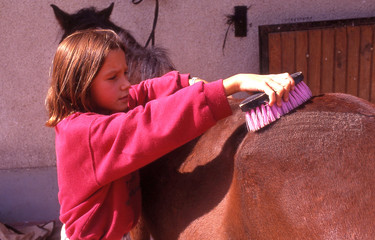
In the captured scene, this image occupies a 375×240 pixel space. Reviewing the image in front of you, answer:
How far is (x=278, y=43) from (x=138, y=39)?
1.20m

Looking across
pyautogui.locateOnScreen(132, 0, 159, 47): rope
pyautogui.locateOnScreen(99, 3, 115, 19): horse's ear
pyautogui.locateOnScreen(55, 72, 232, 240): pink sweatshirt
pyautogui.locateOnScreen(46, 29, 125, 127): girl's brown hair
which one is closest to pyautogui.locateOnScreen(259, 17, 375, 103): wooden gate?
pyautogui.locateOnScreen(132, 0, 159, 47): rope

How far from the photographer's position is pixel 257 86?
1.06 metres

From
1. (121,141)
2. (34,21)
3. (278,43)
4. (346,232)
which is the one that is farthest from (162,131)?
(34,21)

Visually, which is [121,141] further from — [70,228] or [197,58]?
[197,58]

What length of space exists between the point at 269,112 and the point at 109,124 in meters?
0.48

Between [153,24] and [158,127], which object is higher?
[153,24]

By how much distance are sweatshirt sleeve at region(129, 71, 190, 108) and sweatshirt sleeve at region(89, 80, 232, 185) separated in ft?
1.52

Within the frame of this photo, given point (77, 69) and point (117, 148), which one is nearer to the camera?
point (117, 148)

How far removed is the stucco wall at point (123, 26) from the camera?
3057 mm

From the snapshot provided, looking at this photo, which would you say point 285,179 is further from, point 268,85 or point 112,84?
point 112,84

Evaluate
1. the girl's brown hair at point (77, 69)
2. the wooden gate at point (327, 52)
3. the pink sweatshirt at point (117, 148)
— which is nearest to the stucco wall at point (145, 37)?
the wooden gate at point (327, 52)

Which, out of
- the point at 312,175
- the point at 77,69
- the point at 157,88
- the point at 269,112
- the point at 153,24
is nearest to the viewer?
the point at 312,175

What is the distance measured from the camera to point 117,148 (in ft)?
3.53

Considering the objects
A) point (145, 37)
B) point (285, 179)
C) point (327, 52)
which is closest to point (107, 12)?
point (145, 37)
